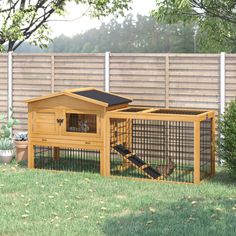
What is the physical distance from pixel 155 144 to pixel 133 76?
148 centimetres

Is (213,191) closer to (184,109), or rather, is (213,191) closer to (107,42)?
(184,109)

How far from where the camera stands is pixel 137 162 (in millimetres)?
10375

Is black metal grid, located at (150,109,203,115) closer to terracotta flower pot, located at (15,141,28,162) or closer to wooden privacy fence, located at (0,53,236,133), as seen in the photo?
wooden privacy fence, located at (0,53,236,133)

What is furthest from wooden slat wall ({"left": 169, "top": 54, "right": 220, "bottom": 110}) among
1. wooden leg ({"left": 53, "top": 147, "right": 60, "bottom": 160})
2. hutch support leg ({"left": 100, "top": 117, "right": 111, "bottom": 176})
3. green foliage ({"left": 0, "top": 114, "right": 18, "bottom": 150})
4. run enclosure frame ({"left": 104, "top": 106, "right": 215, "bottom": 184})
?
green foliage ({"left": 0, "top": 114, "right": 18, "bottom": 150})

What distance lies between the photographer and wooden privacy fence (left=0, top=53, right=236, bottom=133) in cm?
1112

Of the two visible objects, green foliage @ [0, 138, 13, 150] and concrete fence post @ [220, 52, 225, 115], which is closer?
concrete fence post @ [220, 52, 225, 115]

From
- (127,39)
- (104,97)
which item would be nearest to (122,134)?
(104,97)

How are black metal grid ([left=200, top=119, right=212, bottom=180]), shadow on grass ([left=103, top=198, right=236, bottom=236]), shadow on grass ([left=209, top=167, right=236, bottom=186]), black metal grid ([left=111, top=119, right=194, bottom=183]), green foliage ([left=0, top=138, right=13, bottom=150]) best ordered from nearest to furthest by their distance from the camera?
shadow on grass ([left=103, top=198, right=236, bottom=236]), shadow on grass ([left=209, top=167, right=236, bottom=186]), black metal grid ([left=200, top=119, right=212, bottom=180]), black metal grid ([left=111, top=119, right=194, bottom=183]), green foliage ([left=0, top=138, right=13, bottom=150])

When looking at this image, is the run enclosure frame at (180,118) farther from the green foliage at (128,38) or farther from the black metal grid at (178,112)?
the green foliage at (128,38)

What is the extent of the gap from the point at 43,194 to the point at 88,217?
4.94 feet

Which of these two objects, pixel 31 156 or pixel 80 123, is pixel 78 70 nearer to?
pixel 80 123

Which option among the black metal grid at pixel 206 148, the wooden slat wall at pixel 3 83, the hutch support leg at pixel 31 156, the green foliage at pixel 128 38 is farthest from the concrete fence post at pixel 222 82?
the green foliage at pixel 128 38

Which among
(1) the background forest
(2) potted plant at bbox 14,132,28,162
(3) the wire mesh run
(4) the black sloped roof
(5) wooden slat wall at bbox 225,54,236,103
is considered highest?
(1) the background forest

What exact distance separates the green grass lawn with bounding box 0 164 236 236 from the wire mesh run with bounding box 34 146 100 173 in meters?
0.75
